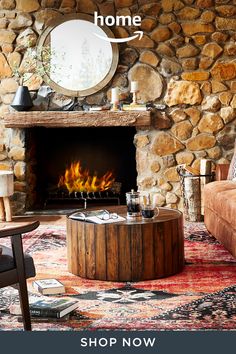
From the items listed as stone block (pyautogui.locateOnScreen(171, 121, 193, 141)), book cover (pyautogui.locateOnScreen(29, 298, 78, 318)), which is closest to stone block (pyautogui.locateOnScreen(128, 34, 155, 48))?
stone block (pyautogui.locateOnScreen(171, 121, 193, 141))

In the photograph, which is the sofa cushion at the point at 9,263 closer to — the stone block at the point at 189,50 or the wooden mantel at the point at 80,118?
the wooden mantel at the point at 80,118

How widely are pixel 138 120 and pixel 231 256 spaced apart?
2.15 metres

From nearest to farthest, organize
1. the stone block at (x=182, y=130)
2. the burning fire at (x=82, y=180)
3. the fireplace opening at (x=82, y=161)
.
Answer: the stone block at (x=182, y=130), the burning fire at (x=82, y=180), the fireplace opening at (x=82, y=161)

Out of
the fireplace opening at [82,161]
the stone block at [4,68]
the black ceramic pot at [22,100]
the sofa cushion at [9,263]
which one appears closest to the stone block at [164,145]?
the fireplace opening at [82,161]

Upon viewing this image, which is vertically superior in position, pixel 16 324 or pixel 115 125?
pixel 115 125

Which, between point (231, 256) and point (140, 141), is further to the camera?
point (140, 141)

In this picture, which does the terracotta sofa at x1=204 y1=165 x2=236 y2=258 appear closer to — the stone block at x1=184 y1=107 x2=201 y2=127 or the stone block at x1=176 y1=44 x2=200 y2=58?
the stone block at x1=184 y1=107 x2=201 y2=127

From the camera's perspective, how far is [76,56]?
21.1 ft

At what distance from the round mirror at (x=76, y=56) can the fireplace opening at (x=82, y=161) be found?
1.98 ft

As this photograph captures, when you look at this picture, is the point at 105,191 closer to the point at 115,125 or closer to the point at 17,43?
the point at 115,125

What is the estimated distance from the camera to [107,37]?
20.9ft

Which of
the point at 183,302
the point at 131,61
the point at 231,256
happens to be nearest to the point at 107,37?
the point at 131,61

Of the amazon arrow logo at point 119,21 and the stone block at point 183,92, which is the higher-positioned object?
the amazon arrow logo at point 119,21

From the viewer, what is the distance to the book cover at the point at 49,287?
11.7ft
